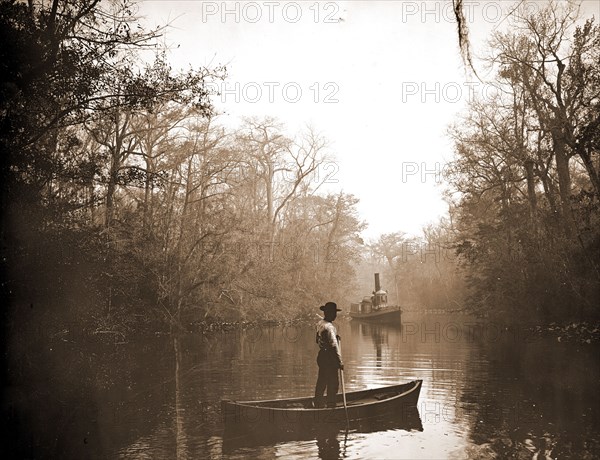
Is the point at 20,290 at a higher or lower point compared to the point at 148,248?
lower

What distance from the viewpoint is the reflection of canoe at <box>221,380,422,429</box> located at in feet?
36.4

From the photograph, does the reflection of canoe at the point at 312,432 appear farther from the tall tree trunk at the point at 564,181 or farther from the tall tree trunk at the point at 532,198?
the tall tree trunk at the point at 532,198

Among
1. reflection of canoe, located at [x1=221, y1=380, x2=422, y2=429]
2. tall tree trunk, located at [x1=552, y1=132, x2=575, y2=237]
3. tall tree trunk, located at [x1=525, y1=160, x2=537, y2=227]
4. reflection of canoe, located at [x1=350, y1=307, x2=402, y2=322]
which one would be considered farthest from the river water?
reflection of canoe, located at [x1=350, y1=307, x2=402, y2=322]

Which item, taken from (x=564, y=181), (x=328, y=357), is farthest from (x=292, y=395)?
(x=564, y=181)

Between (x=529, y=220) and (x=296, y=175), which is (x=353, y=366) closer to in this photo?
(x=529, y=220)

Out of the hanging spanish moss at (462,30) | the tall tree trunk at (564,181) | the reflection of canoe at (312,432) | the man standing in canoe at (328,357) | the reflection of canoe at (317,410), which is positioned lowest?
the reflection of canoe at (312,432)

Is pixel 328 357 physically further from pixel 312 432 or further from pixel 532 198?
pixel 532 198

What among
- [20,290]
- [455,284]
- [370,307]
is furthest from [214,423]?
[455,284]

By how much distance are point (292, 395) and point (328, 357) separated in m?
4.10

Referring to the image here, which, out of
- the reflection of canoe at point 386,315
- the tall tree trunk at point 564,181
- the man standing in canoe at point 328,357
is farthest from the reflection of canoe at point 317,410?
the reflection of canoe at point 386,315

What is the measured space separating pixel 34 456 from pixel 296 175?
41041mm

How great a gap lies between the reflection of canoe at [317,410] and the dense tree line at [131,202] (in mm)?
5940

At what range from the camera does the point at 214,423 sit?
40.0 ft

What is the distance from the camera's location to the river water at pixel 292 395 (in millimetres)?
10109
